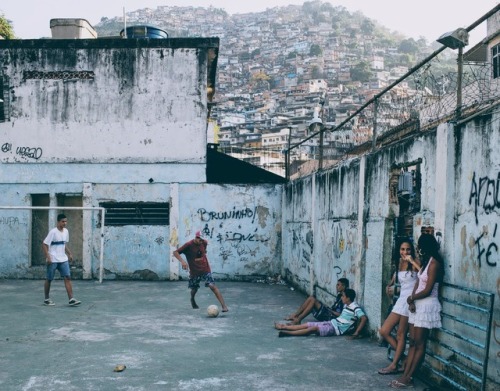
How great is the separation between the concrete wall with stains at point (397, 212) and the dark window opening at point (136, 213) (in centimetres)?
449

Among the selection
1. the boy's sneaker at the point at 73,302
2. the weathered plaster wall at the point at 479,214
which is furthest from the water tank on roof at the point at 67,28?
the weathered plaster wall at the point at 479,214

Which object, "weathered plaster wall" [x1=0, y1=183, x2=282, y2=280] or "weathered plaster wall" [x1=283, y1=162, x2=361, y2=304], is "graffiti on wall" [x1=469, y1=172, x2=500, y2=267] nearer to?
"weathered plaster wall" [x1=283, y1=162, x2=361, y2=304]

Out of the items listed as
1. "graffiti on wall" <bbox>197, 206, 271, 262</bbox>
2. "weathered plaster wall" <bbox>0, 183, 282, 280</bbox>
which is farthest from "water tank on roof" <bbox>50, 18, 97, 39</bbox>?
"graffiti on wall" <bbox>197, 206, 271, 262</bbox>

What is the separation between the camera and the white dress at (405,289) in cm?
662

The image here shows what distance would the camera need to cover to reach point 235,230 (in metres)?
17.2

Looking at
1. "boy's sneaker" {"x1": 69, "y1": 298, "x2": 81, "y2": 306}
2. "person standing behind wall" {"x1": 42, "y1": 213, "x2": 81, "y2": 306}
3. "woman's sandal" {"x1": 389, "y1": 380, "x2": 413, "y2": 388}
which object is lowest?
"boy's sneaker" {"x1": 69, "y1": 298, "x2": 81, "y2": 306}

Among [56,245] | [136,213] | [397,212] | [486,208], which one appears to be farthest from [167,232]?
[486,208]

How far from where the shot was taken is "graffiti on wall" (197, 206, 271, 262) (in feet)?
56.2

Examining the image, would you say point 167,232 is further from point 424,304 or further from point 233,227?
point 424,304

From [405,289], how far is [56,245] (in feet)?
24.3

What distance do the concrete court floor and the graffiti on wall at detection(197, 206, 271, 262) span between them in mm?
4528

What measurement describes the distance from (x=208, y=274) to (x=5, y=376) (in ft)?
16.3

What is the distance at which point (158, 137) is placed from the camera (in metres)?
17.1

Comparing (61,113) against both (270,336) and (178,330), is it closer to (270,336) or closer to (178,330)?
(178,330)
